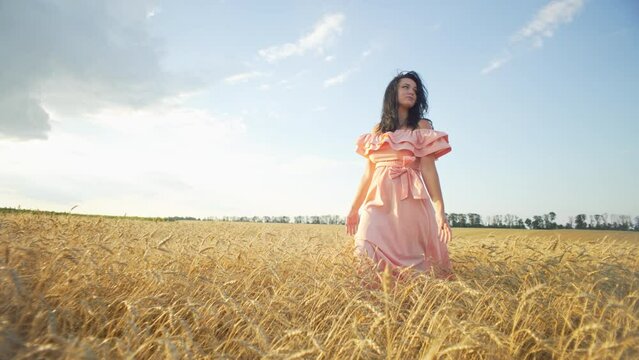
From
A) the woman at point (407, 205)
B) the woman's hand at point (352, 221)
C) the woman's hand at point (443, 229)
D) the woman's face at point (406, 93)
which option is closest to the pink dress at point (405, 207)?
the woman at point (407, 205)

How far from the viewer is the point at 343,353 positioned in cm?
189

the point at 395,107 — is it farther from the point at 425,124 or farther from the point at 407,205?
the point at 407,205

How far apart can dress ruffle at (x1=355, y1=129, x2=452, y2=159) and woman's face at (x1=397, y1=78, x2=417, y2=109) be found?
1.21 feet

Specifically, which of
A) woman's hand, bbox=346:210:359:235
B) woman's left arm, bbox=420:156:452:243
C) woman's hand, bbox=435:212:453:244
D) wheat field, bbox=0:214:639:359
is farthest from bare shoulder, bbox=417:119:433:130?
wheat field, bbox=0:214:639:359

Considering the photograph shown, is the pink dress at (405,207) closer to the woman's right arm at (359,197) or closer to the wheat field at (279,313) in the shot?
the woman's right arm at (359,197)

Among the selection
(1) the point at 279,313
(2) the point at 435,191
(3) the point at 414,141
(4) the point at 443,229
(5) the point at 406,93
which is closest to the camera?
(1) the point at 279,313

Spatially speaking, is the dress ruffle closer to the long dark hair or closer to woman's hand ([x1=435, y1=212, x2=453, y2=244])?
the long dark hair

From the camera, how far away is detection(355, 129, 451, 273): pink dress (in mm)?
3936

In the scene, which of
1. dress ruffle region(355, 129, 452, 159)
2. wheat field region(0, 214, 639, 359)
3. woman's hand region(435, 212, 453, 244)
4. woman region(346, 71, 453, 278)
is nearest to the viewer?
wheat field region(0, 214, 639, 359)

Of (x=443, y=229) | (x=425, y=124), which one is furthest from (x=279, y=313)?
(x=425, y=124)

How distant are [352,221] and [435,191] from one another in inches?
39.2

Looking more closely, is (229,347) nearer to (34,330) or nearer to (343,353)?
(343,353)

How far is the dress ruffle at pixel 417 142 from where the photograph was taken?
158 inches

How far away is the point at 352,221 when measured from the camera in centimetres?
442
